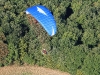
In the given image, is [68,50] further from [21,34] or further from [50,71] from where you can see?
[21,34]

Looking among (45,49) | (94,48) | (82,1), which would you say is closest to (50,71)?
(45,49)

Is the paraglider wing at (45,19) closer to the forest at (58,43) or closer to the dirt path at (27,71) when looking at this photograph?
the forest at (58,43)

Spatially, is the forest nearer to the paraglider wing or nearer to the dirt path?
the dirt path

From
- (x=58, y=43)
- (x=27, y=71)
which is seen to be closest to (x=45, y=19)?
(x=58, y=43)

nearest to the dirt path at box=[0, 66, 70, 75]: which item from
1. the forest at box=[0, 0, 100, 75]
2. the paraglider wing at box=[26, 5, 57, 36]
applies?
the forest at box=[0, 0, 100, 75]

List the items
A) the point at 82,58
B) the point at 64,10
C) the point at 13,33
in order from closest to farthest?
the point at 82,58 → the point at 13,33 → the point at 64,10

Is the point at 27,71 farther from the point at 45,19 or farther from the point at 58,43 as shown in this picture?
the point at 45,19

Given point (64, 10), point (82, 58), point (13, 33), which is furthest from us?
point (64, 10)
